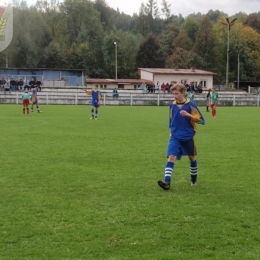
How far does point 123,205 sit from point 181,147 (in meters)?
1.87

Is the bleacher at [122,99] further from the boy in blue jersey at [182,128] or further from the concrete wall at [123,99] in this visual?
the boy in blue jersey at [182,128]

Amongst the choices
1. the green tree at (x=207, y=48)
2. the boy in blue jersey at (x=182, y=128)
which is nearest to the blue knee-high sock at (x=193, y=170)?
the boy in blue jersey at (x=182, y=128)

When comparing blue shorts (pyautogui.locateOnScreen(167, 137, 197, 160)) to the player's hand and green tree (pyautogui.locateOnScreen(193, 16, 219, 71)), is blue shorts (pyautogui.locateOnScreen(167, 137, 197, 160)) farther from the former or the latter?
green tree (pyautogui.locateOnScreen(193, 16, 219, 71))

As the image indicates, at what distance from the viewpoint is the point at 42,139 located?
15859mm

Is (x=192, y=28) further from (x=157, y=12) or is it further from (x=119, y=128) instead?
(x=119, y=128)

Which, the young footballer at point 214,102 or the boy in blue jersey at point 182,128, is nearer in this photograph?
the boy in blue jersey at point 182,128

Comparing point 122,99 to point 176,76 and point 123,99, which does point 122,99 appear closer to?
point 123,99

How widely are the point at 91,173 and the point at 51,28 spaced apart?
10148 centimetres

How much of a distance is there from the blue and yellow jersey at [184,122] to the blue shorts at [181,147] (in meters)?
0.08

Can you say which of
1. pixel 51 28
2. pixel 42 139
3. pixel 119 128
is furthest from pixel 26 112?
pixel 51 28

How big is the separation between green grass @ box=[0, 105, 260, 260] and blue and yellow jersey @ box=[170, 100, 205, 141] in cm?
95

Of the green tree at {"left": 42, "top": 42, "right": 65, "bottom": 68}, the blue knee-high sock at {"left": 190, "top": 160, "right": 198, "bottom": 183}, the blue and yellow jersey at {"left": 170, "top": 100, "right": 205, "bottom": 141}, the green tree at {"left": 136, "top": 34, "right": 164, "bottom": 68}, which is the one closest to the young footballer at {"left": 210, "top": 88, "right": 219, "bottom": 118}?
the blue knee-high sock at {"left": 190, "top": 160, "right": 198, "bottom": 183}

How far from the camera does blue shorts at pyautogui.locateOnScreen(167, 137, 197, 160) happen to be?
27.0 feet

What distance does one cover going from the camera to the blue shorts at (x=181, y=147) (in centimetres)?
823
